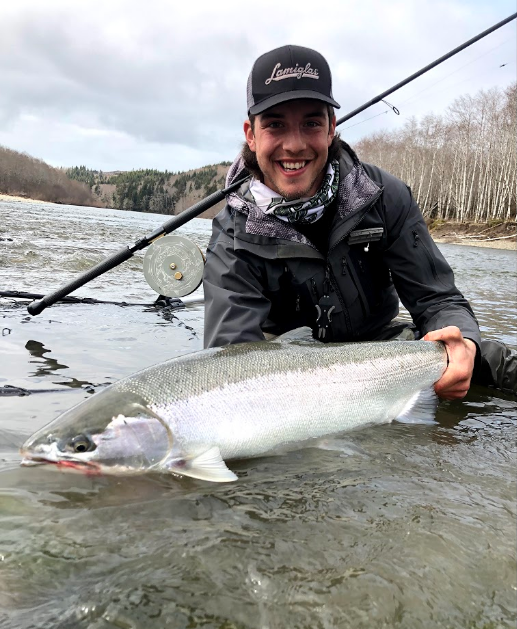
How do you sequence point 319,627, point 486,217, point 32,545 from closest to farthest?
point 319,627
point 32,545
point 486,217

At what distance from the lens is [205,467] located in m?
2.19

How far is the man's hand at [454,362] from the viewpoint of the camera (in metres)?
2.96

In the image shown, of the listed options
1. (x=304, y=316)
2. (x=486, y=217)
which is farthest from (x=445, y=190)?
(x=304, y=316)

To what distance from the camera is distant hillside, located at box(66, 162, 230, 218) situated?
530 feet

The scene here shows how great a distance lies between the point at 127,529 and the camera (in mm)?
1868

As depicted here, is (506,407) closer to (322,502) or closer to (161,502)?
(322,502)

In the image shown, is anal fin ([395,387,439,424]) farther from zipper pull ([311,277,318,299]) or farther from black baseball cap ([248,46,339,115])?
black baseball cap ([248,46,339,115])

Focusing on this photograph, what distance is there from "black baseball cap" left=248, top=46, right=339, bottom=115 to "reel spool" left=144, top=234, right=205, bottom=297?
195 cm

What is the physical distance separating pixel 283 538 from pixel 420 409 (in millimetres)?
1402

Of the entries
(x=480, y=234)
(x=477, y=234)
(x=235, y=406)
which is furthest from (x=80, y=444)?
(x=477, y=234)

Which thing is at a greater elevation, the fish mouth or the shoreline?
the shoreline

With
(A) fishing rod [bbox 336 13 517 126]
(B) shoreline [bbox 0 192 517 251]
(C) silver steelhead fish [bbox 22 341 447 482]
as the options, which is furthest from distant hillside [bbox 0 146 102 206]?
(C) silver steelhead fish [bbox 22 341 447 482]

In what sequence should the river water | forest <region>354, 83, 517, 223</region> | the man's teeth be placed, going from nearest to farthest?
1. the river water
2. the man's teeth
3. forest <region>354, 83, 517, 223</region>

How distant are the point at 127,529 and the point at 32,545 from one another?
308 millimetres
